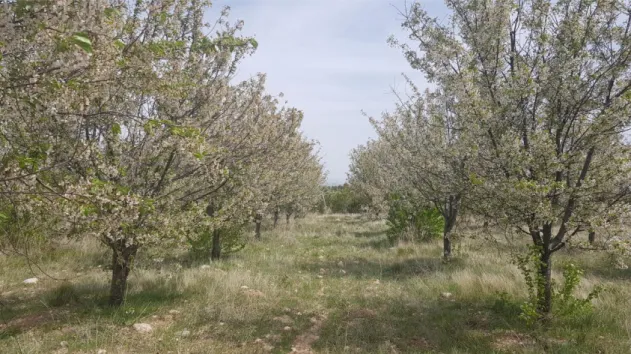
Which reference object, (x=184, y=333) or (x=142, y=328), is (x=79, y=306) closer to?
(x=142, y=328)

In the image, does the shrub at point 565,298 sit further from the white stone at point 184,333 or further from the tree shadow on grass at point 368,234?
the tree shadow on grass at point 368,234

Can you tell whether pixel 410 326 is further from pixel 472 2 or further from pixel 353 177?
pixel 353 177

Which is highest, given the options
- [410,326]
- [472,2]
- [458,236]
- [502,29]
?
[472,2]

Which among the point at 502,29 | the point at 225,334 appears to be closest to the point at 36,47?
the point at 225,334

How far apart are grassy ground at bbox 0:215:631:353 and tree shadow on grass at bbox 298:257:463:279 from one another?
0.06 meters

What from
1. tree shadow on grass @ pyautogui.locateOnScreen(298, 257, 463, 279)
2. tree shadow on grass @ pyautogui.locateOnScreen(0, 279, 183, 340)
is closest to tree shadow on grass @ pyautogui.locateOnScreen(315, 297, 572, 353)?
tree shadow on grass @ pyautogui.locateOnScreen(298, 257, 463, 279)

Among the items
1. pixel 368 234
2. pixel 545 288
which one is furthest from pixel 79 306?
pixel 368 234

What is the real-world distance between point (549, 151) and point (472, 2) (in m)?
2.64

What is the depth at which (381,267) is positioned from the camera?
34.6ft

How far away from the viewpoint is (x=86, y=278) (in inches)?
323

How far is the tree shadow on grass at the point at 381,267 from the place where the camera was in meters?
9.67

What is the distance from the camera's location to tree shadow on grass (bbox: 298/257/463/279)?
9.67 metres

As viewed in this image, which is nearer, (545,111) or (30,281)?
(545,111)

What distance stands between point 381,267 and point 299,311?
171 inches
